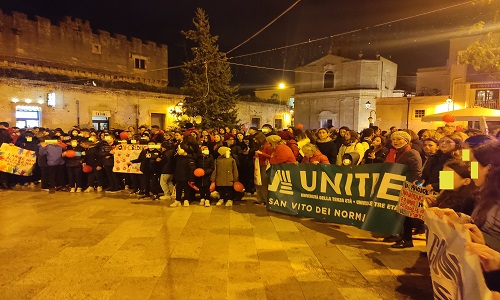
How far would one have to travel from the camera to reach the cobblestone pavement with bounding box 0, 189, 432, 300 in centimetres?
435

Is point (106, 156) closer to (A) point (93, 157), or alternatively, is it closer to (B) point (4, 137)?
(A) point (93, 157)

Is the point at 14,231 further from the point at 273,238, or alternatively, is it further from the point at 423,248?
the point at 423,248

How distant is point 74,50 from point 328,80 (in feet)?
85.3

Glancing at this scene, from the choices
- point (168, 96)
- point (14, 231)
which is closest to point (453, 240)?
point (14, 231)

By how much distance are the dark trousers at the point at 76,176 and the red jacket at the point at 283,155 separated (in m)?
6.02

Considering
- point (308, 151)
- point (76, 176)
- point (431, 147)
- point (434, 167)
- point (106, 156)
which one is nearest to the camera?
point (434, 167)

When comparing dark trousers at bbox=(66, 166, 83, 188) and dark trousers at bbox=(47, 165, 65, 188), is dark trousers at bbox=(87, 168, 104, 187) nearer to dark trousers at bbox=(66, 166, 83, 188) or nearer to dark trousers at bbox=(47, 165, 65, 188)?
dark trousers at bbox=(66, 166, 83, 188)

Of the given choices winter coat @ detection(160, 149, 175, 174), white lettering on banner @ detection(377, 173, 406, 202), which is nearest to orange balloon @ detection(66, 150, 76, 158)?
winter coat @ detection(160, 149, 175, 174)

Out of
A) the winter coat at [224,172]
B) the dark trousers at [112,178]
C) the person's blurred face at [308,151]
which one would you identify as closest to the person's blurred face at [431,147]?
the person's blurred face at [308,151]

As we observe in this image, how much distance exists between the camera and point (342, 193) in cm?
673

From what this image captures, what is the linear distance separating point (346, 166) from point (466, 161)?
281cm

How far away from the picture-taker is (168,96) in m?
28.3

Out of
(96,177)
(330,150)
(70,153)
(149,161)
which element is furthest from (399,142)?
(70,153)

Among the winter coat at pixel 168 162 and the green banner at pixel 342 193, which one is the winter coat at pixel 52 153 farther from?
the green banner at pixel 342 193
